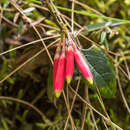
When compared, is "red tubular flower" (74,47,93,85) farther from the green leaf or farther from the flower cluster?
the green leaf

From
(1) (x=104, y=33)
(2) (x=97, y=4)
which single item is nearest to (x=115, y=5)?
(2) (x=97, y=4)

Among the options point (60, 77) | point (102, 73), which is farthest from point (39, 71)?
point (60, 77)

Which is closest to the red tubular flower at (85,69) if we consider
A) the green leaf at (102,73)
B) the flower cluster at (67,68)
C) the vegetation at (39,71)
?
the flower cluster at (67,68)

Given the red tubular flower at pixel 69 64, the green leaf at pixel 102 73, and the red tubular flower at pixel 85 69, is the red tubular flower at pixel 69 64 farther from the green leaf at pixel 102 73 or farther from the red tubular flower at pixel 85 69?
the green leaf at pixel 102 73

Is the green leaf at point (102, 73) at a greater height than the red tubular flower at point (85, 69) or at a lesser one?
lesser

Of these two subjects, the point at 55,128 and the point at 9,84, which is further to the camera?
the point at 9,84

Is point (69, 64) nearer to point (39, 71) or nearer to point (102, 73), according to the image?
point (102, 73)

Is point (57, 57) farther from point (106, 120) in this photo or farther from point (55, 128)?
point (55, 128)

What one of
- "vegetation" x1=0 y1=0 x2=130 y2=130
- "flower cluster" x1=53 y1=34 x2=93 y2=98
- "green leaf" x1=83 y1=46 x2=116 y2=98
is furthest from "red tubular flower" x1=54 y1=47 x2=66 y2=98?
"vegetation" x1=0 y1=0 x2=130 y2=130
